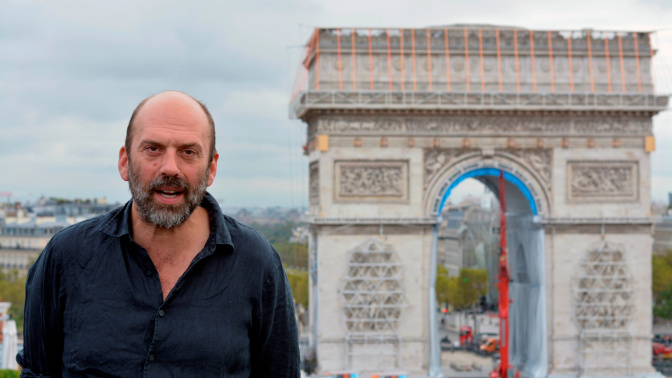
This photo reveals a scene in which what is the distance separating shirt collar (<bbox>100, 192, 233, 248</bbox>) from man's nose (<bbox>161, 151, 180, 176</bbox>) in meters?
0.27

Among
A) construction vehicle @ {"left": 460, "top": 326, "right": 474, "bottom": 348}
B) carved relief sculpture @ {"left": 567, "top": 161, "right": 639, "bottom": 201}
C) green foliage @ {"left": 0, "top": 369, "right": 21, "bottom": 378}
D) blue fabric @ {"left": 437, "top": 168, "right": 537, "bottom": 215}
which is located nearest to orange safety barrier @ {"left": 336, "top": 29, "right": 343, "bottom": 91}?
blue fabric @ {"left": 437, "top": 168, "right": 537, "bottom": 215}

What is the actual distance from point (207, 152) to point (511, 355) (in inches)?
1083

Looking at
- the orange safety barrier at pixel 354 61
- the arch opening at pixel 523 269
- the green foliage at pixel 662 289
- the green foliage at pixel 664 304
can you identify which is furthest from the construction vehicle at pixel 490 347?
the orange safety barrier at pixel 354 61

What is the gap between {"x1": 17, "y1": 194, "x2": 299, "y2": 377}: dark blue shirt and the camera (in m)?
2.76

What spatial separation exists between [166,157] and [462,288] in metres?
46.8

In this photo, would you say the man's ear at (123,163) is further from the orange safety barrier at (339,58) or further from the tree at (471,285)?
the tree at (471,285)

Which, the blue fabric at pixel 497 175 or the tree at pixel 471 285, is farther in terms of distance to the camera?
the tree at pixel 471 285

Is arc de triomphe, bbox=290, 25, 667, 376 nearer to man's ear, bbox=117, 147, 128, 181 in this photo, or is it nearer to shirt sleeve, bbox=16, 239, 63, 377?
man's ear, bbox=117, 147, 128, 181

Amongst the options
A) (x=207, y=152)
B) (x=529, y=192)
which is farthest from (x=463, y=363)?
(x=207, y=152)

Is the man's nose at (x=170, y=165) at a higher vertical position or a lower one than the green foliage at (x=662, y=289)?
higher

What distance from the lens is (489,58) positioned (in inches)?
976

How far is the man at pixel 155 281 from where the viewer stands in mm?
2770

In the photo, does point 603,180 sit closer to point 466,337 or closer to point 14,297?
point 466,337

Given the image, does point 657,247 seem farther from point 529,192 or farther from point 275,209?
point 529,192
